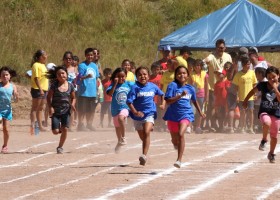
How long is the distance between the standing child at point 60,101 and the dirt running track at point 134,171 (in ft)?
1.69

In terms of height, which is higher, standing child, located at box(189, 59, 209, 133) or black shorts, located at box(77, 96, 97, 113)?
standing child, located at box(189, 59, 209, 133)

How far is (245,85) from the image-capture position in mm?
22578

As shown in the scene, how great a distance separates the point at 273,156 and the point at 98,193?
4323 mm

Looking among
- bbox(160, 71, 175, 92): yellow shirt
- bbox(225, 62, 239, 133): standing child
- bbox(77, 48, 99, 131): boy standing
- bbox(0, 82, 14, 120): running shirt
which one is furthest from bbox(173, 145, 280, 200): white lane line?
bbox(77, 48, 99, 131): boy standing

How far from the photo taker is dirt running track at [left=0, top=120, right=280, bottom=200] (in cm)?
1212

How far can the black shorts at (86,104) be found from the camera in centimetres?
2334

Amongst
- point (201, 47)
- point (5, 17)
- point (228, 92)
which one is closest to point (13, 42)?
point (5, 17)

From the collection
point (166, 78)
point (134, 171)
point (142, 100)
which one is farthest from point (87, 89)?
point (134, 171)

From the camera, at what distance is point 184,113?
49.3ft

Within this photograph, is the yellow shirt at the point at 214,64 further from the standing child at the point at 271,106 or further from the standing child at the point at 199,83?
the standing child at the point at 271,106

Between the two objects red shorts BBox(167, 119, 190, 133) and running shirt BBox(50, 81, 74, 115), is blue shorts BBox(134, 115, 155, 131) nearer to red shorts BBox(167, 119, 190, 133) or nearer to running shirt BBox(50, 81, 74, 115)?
red shorts BBox(167, 119, 190, 133)

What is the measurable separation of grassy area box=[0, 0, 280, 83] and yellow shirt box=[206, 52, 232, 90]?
8189 mm

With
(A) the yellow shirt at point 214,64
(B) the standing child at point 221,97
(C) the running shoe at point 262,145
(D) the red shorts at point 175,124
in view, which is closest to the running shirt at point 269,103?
(C) the running shoe at point 262,145

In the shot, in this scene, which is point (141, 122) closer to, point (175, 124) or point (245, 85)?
point (175, 124)
